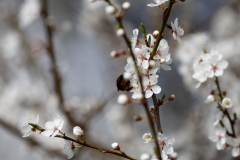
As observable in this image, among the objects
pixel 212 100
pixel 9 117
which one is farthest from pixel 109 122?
pixel 212 100

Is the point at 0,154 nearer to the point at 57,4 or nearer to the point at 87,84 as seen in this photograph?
the point at 87,84

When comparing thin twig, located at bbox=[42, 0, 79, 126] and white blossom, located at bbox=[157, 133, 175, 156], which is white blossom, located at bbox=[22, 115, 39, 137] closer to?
white blossom, located at bbox=[157, 133, 175, 156]

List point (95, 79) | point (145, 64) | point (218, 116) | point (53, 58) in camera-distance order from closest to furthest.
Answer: point (145, 64)
point (218, 116)
point (53, 58)
point (95, 79)

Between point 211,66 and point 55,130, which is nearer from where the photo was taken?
point 55,130

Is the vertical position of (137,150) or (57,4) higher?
(57,4)

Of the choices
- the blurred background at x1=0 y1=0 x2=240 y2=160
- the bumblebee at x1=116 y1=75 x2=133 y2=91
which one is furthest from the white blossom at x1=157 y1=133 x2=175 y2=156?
the blurred background at x1=0 y1=0 x2=240 y2=160

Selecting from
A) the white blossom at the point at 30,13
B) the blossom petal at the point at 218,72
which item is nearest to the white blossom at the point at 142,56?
the blossom petal at the point at 218,72

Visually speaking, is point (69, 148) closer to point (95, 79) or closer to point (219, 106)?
point (219, 106)

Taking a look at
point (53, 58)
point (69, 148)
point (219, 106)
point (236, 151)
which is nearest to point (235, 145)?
point (236, 151)
